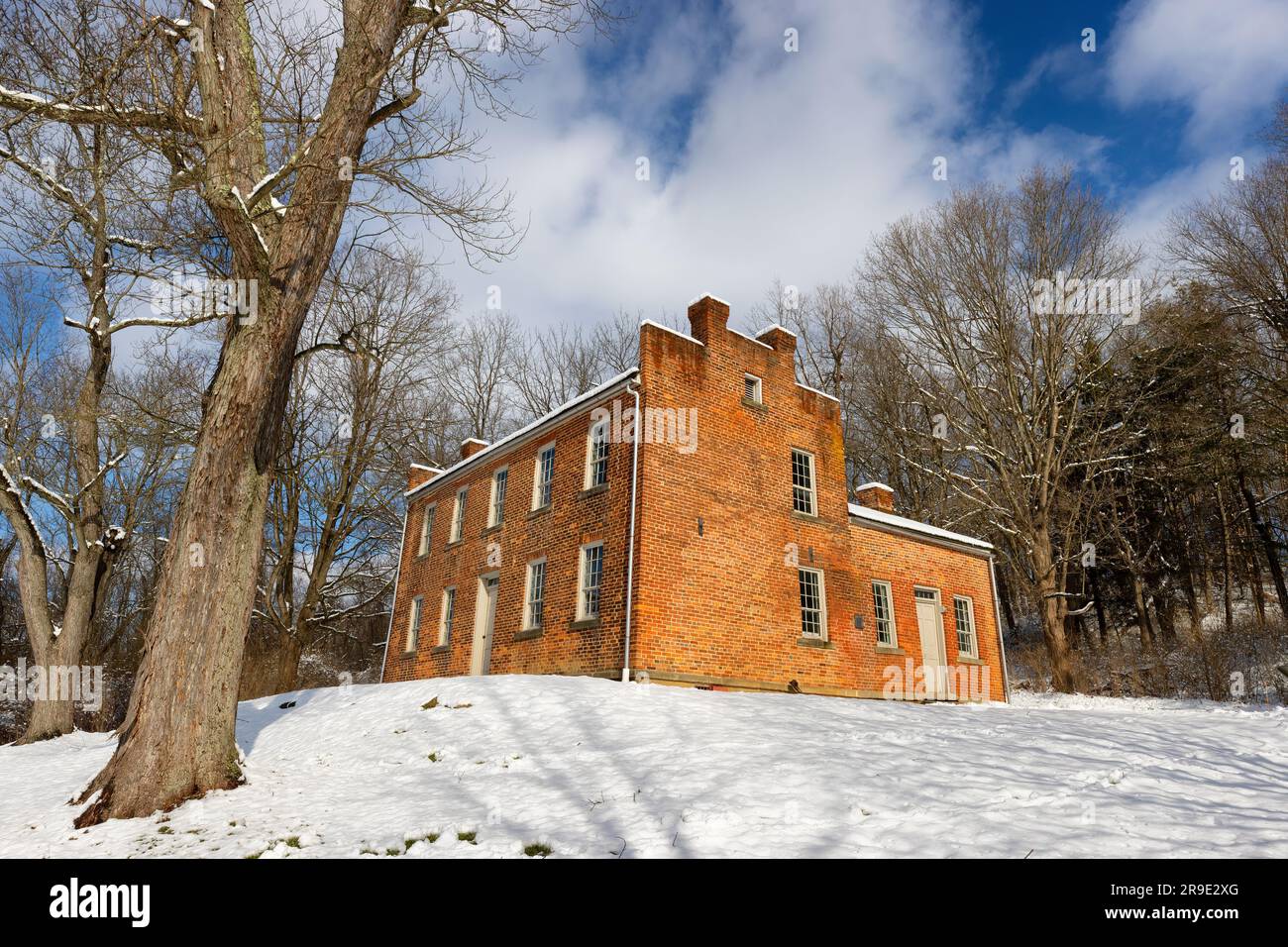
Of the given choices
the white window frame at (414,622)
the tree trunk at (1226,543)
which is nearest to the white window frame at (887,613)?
the white window frame at (414,622)

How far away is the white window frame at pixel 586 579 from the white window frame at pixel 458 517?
6.42 metres

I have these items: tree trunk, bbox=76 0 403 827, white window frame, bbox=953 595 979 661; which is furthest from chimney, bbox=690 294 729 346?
white window frame, bbox=953 595 979 661

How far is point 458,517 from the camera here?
70.5 ft

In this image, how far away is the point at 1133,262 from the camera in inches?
938


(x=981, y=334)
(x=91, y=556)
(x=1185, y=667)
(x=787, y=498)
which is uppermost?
(x=981, y=334)

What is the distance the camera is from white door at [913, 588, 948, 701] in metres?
19.5

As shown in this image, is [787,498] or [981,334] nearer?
[787,498]

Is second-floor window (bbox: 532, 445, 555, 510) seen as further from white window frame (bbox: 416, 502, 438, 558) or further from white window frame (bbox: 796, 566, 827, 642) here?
white window frame (bbox: 796, 566, 827, 642)

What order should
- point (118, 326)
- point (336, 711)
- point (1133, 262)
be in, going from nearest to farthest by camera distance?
point (336, 711) → point (118, 326) → point (1133, 262)

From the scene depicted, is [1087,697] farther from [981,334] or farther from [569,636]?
[569,636]

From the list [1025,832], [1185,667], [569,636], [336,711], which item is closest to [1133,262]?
[1185,667]
